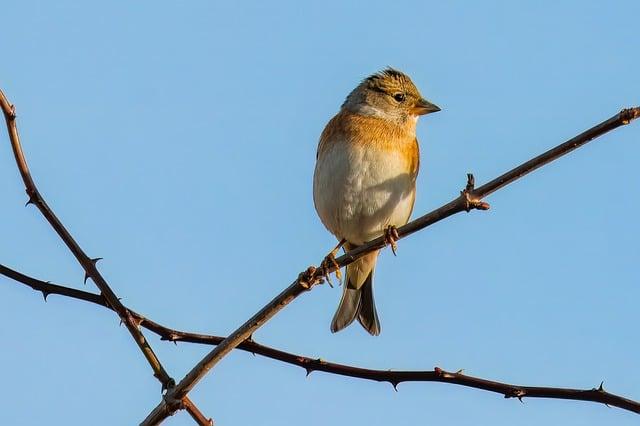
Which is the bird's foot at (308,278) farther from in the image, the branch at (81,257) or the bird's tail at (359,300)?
the bird's tail at (359,300)

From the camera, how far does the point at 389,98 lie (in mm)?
8289

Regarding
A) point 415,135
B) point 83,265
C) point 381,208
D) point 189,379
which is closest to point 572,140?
point 189,379

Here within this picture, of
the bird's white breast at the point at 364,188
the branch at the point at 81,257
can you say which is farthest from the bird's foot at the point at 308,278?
the bird's white breast at the point at 364,188

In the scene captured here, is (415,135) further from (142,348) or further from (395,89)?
(142,348)

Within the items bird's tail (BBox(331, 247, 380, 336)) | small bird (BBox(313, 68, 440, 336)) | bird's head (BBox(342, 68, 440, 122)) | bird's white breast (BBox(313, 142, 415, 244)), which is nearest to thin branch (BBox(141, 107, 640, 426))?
small bird (BBox(313, 68, 440, 336))

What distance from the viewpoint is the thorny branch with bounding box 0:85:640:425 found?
2.96 m

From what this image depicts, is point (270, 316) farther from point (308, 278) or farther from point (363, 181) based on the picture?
point (363, 181)

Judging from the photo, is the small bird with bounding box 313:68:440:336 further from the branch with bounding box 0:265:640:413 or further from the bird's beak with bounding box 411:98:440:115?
the branch with bounding box 0:265:640:413

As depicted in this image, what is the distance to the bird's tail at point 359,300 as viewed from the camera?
7.25m

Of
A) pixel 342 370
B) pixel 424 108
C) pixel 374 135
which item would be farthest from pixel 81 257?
pixel 424 108

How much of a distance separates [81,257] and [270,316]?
0.71m

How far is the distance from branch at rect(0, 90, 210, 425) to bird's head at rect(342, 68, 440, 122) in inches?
190

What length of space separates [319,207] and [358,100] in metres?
1.28

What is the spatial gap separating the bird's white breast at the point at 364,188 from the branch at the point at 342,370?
12.0ft
